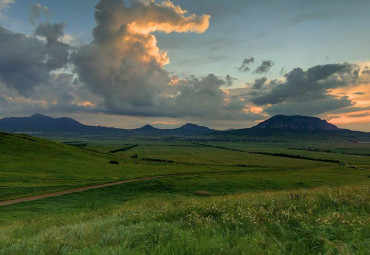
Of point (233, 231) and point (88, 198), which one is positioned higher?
point (233, 231)

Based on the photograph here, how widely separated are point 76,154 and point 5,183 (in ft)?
189

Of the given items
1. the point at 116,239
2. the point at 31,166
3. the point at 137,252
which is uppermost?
the point at 137,252

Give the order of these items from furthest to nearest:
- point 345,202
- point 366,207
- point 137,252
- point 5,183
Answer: point 5,183 < point 345,202 < point 366,207 < point 137,252

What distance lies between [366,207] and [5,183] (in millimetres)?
59370

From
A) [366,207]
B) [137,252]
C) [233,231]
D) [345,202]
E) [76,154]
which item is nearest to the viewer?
[137,252]

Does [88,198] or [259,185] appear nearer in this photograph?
[88,198]

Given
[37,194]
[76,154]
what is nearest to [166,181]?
[37,194]

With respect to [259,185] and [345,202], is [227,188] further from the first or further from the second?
[345,202]

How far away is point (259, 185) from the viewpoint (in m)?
57.6

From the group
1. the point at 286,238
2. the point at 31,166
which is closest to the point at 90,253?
the point at 286,238

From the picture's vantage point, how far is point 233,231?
26.4 feet

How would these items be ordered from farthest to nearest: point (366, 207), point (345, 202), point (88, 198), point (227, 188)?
point (227, 188)
point (88, 198)
point (345, 202)
point (366, 207)

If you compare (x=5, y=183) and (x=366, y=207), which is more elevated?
(x=366, y=207)

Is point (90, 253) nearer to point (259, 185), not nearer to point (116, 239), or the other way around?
point (116, 239)
